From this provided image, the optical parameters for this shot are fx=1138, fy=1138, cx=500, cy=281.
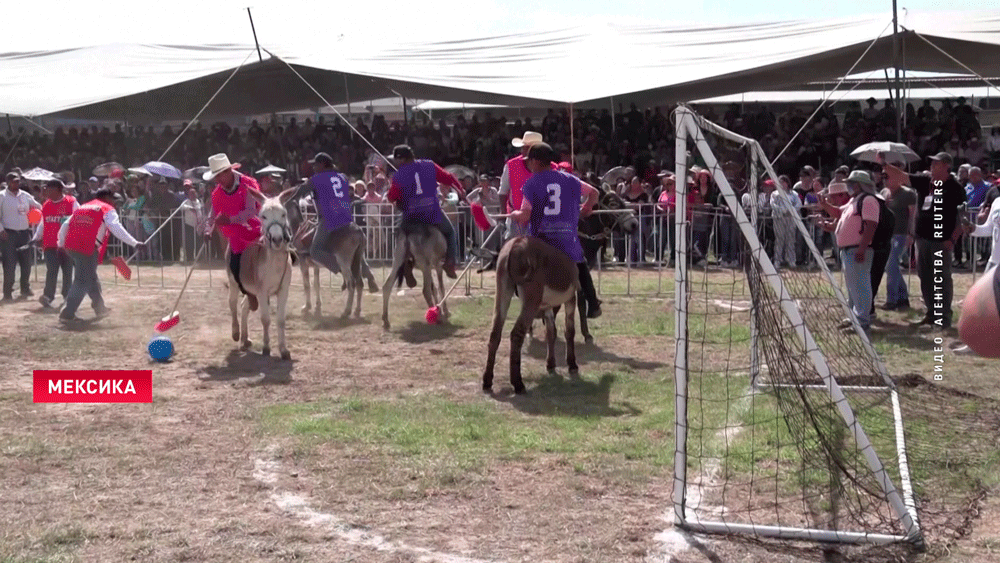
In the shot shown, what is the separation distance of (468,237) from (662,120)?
9.47 meters

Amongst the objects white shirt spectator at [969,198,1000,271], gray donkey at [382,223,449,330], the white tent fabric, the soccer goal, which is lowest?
the soccer goal

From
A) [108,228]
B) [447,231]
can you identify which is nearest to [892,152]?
[447,231]

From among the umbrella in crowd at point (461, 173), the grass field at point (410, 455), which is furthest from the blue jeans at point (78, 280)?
the umbrella in crowd at point (461, 173)

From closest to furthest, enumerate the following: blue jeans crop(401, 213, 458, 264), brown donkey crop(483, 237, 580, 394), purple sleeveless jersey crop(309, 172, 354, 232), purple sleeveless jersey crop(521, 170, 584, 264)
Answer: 1. brown donkey crop(483, 237, 580, 394)
2. purple sleeveless jersey crop(521, 170, 584, 264)
3. blue jeans crop(401, 213, 458, 264)
4. purple sleeveless jersey crop(309, 172, 354, 232)

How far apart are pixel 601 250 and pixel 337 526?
517 inches

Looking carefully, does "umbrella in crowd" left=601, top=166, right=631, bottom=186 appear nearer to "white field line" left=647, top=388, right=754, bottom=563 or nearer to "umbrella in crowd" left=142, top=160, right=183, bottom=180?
"umbrella in crowd" left=142, top=160, right=183, bottom=180

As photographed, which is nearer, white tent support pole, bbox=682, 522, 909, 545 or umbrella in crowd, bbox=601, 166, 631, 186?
white tent support pole, bbox=682, 522, 909, 545

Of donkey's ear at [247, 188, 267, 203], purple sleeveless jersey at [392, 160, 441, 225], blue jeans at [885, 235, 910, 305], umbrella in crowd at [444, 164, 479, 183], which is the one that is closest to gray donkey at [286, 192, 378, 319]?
purple sleeveless jersey at [392, 160, 441, 225]

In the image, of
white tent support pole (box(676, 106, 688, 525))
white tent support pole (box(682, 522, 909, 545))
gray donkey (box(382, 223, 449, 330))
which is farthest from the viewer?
gray donkey (box(382, 223, 449, 330))

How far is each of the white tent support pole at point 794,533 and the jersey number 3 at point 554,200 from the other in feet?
14.7

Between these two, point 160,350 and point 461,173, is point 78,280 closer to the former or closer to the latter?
point 160,350

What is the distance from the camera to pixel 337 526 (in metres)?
6.65
